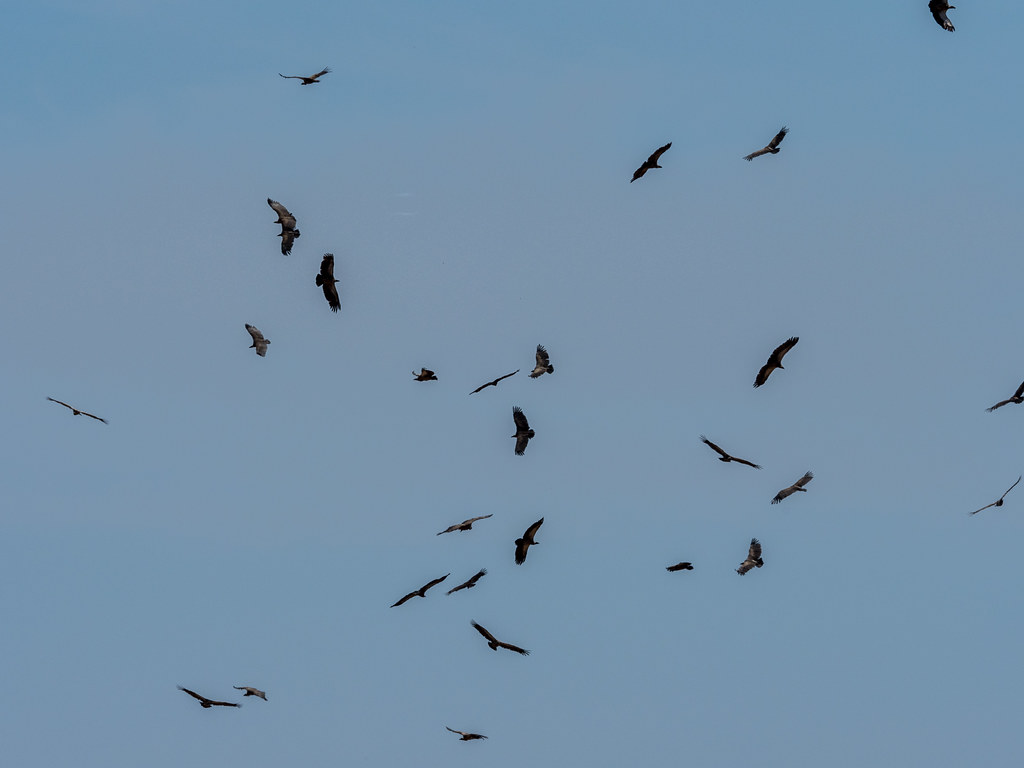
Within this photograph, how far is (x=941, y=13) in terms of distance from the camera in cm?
7738

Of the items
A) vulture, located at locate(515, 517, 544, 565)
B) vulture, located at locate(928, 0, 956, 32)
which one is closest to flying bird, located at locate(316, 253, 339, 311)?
vulture, located at locate(515, 517, 544, 565)

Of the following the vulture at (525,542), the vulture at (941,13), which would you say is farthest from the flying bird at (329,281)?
the vulture at (941,13)

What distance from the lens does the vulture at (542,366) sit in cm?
8619

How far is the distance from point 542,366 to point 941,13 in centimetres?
2196

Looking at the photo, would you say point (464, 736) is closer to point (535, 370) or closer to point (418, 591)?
point (418, 591)

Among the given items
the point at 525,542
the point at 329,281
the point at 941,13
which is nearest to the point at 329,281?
the point at 329,281

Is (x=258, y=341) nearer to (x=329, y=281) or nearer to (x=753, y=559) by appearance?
(x=329, y=281)

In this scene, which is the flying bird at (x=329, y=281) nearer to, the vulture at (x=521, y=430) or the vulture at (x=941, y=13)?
the vulture at (x=521, y=430)

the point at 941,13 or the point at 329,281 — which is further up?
the point at 941,13

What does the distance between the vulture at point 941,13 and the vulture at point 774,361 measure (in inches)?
507

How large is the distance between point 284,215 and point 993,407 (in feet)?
96.7

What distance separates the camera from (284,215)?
271 ft

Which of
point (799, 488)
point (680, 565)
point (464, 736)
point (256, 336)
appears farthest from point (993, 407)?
point (256, 336)

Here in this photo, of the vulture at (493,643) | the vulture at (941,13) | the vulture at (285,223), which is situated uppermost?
the vulture at (941,13)
